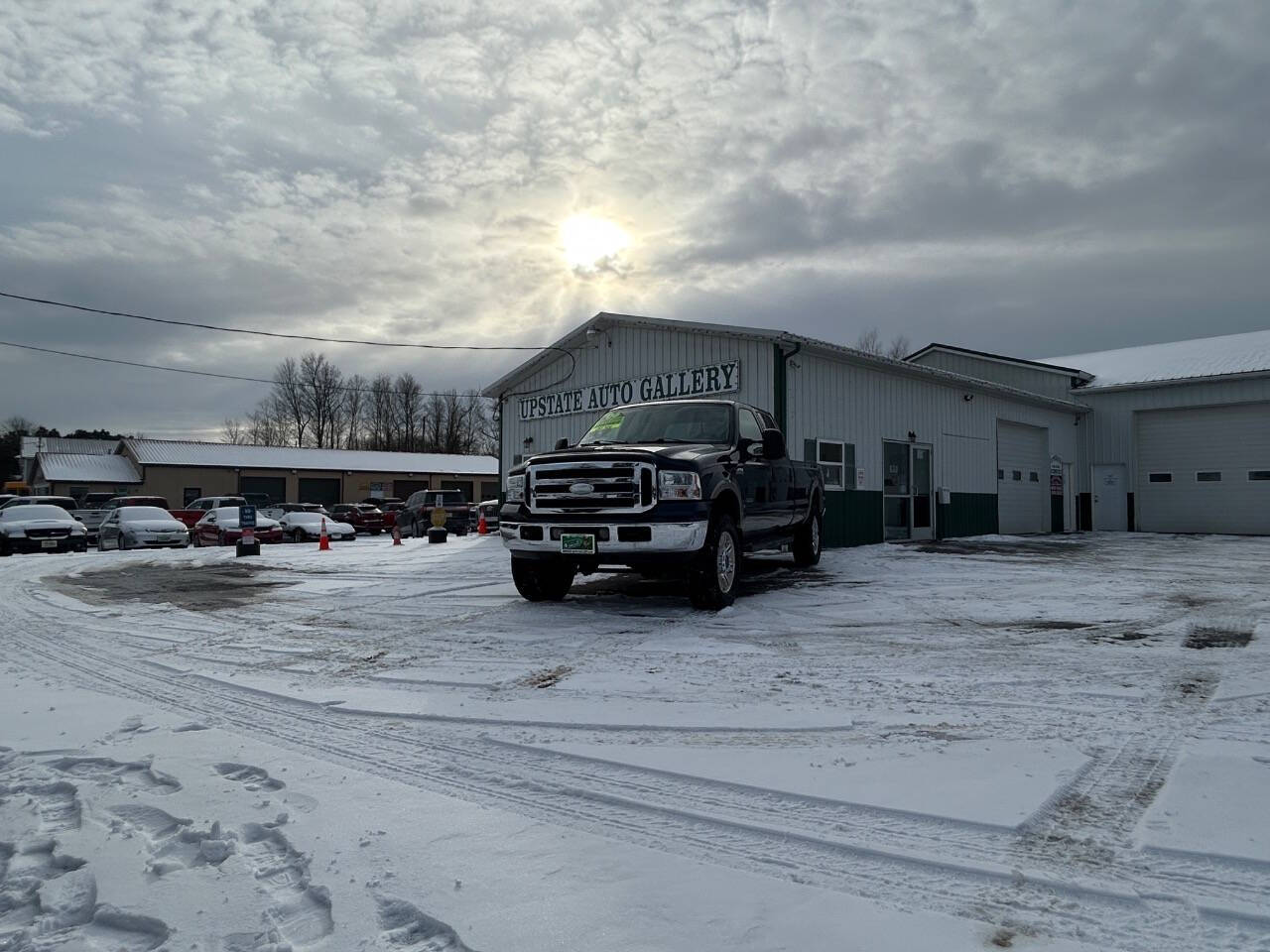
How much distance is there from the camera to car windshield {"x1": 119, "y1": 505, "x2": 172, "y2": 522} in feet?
75.1

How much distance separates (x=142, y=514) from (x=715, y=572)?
2056cm

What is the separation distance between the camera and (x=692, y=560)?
809 cm

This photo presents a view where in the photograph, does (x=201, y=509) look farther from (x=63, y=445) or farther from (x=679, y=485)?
(x=63, y=445)

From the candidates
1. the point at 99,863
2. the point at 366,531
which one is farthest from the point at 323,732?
the point at 366,531

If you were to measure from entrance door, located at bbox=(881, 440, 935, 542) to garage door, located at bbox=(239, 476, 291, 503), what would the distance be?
121 ft

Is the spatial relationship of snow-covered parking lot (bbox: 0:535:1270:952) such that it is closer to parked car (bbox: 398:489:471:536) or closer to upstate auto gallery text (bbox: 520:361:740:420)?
upstate auto gallery text (bbox: 520:361:740:420)

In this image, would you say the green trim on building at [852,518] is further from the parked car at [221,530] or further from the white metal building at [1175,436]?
the parked car at [221,530]

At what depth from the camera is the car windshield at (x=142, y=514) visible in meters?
22.9

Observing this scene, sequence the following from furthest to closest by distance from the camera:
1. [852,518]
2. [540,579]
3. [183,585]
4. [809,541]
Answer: [852,518]
[809,541]
[183,585]
[540,579]

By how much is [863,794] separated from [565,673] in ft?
8.87

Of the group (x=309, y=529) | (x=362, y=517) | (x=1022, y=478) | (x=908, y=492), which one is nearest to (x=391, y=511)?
(x=362, y=517)

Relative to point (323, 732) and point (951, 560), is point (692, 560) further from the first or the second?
point (951, 560)

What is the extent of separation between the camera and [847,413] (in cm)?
1733

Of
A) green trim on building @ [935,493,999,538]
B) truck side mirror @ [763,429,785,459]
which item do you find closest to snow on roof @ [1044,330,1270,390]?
green trim on building @ [935,493,999,538]
